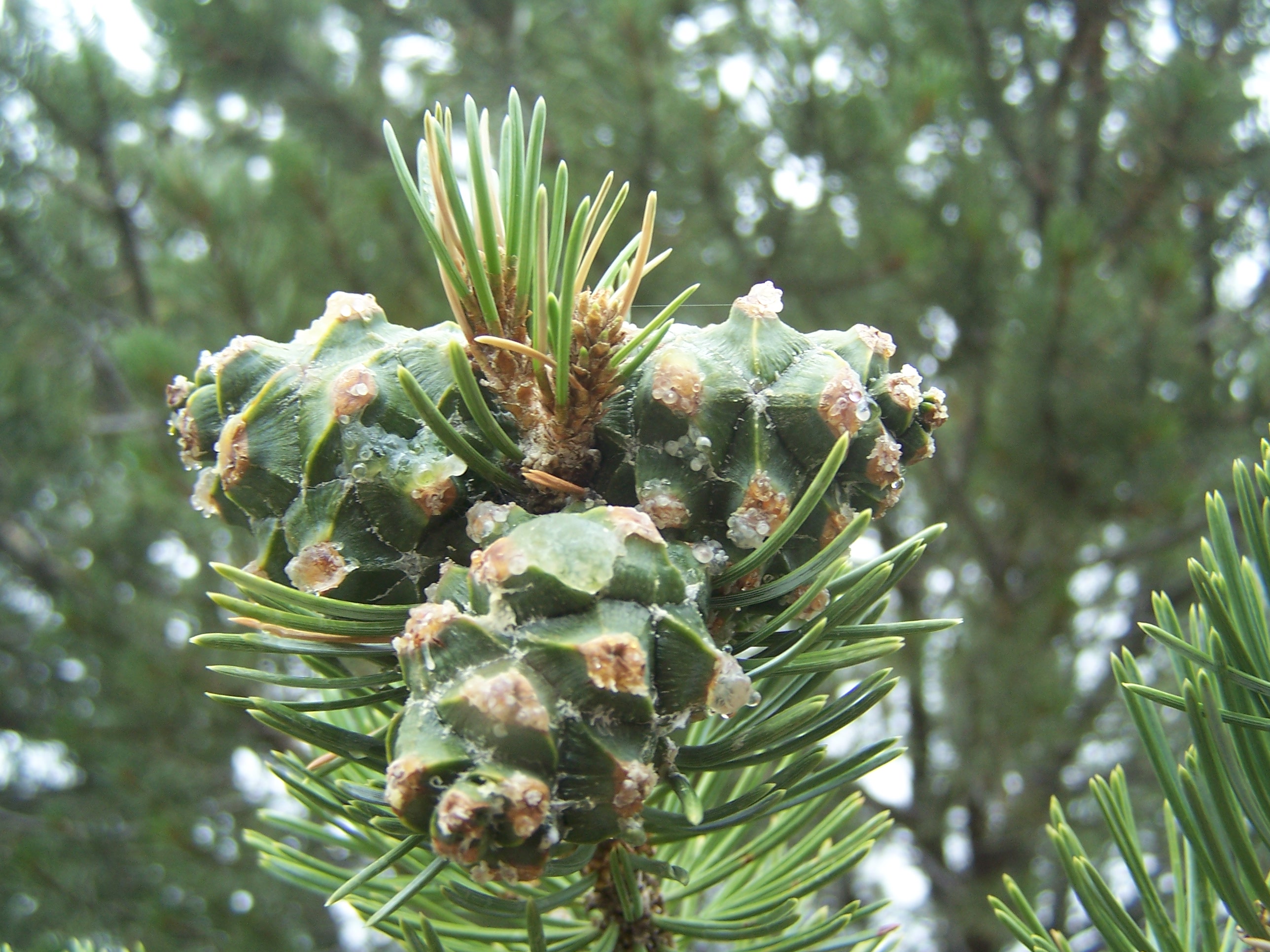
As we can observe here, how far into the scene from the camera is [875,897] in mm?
3045

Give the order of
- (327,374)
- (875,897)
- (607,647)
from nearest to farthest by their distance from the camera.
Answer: (607,647), (327,374), (875,897)

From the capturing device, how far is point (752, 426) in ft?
1.69

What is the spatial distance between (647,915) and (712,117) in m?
1.65

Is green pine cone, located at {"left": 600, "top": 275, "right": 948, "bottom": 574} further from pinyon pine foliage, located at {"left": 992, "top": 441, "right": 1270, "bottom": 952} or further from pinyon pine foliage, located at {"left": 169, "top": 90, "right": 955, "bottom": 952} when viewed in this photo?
pinyon pine foliage, located at {"left": 992, "top": 441, "right": 1270, "bottom": 952}

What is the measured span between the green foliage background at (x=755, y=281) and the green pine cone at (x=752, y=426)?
1.40 metres

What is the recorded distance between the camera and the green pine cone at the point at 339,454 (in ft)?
1.72

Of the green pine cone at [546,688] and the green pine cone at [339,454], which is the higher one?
the green pine cone at [339,454]

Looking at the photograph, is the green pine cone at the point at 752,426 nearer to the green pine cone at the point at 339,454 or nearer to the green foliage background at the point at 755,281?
the green pine cone at the point at 339,454

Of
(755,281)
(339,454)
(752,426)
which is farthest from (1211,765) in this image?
(755,281)

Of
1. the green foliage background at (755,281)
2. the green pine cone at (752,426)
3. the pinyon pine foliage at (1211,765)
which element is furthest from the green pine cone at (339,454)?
the green foliage background at (755,281)

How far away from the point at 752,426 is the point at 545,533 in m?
0.12

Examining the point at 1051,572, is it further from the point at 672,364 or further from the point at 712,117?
the point at 672,364

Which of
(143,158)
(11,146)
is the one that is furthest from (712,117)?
(11,146)

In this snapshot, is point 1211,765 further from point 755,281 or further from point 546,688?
point 755,281
